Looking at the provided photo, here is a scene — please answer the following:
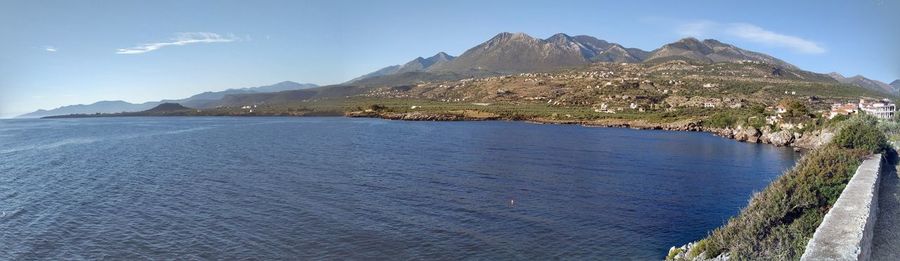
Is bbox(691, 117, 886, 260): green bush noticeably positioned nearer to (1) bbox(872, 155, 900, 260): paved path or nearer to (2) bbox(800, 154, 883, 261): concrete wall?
(2) bbox(800, 154, 883, 261): concrete wall

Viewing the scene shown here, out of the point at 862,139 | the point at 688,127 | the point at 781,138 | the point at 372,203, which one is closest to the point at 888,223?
the point at 862,139

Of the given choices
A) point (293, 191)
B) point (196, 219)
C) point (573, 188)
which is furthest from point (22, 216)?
point (573, 188)

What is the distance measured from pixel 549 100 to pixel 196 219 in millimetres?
131545

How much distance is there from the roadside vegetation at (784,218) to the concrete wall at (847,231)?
0.81m

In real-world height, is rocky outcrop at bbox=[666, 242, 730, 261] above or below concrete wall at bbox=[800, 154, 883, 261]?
below

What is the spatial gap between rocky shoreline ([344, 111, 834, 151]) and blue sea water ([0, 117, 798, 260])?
36.6 ft

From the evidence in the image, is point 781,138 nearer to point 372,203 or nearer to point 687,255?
point 372,203

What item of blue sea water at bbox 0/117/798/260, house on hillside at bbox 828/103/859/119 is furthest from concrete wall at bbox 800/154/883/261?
house on hillside at bbox 828/103/859/119

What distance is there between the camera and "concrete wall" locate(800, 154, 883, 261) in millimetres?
12852

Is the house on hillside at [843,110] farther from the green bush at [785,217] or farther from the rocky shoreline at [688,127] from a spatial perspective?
the green bush at [785,217]

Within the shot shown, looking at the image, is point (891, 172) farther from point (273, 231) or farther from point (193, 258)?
point (193, 258)

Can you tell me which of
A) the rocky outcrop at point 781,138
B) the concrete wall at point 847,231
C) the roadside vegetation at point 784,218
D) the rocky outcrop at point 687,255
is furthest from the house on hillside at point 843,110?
the rocky outcrop at point 687,255

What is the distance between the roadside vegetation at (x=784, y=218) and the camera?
16267mm

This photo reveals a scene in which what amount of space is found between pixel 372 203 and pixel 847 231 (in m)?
20.7
